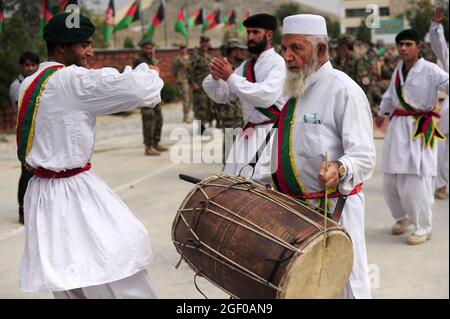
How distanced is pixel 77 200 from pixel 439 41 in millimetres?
4784

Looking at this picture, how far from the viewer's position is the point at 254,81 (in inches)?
219

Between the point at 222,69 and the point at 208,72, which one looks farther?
the point at 208,72

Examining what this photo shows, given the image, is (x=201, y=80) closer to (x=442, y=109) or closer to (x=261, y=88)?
(x=442, y=109)

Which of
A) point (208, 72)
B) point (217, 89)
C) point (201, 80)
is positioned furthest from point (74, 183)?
point (201, 80)

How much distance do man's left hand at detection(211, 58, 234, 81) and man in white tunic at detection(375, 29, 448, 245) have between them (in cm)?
232

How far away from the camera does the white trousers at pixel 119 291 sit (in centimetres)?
362

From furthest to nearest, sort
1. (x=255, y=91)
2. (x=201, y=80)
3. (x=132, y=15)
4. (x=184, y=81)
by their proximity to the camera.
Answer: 1. (x=132, y=15)
2. (x=184, y=81)
3. (x=201, y=80)
4. (x=255, y=91)

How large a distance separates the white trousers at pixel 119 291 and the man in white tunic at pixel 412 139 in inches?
141

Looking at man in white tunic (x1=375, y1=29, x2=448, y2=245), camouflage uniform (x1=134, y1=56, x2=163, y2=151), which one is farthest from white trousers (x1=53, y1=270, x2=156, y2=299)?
camouflage uniform (x1=134, y1=56, x2=163, y2=151)

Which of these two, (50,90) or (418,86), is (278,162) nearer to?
(50,90)

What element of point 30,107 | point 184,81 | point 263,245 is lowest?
point 184,81

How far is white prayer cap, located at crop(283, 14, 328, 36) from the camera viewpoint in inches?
138

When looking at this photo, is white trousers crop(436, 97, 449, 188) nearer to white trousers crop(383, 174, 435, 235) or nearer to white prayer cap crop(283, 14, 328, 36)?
white trousers crop(383, 174, 435, 235)

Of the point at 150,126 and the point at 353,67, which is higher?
the point at 353,67
